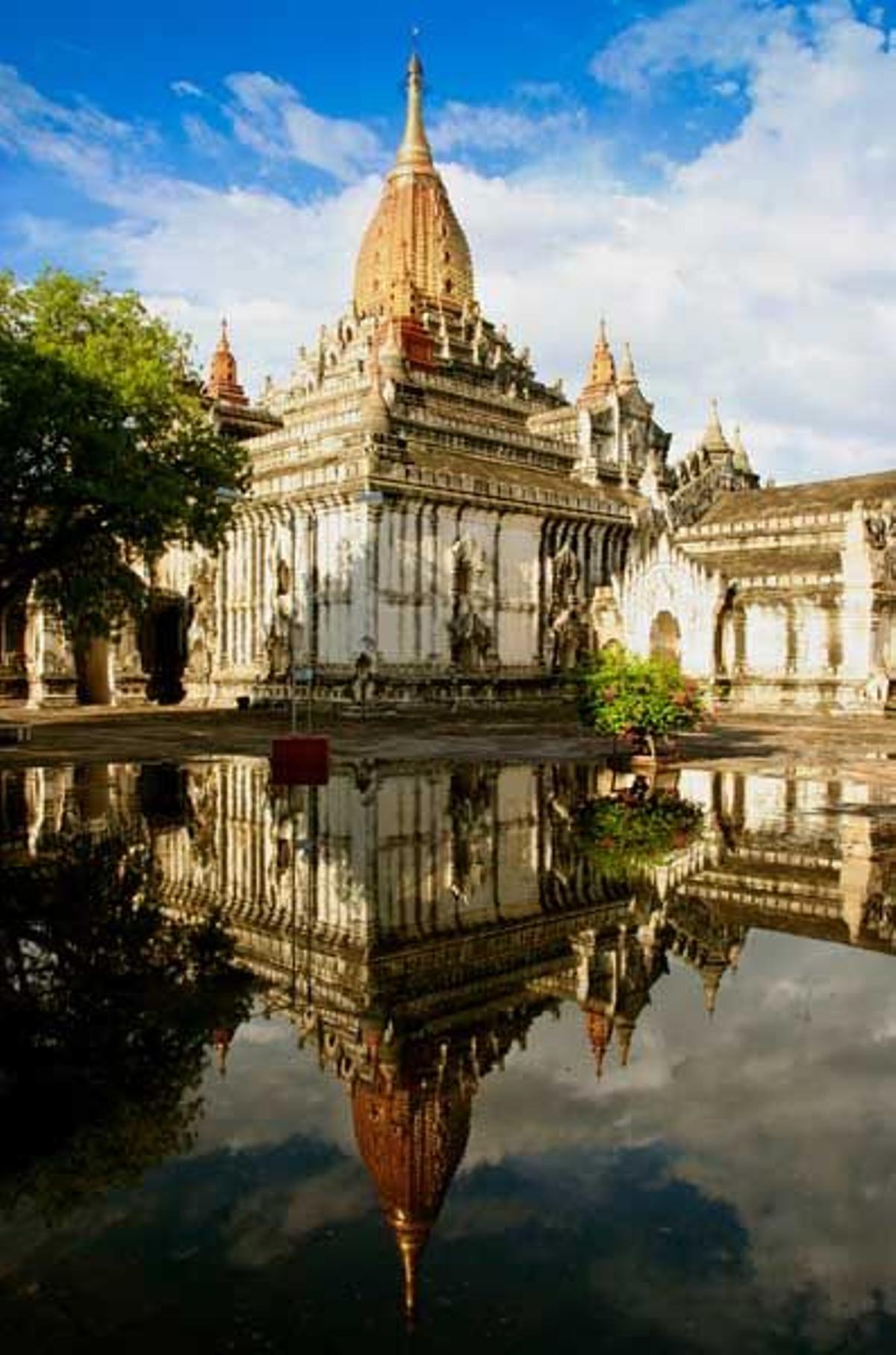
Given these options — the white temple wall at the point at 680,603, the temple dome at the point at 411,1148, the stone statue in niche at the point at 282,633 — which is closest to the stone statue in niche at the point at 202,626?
the stone statue in niche at the point at 282,633

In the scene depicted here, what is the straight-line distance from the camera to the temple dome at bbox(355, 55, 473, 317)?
6059 cm

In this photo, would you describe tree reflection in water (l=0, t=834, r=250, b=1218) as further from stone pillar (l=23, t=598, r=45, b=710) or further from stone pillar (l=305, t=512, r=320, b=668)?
stone pillar (l=23, t=598, r=45, b=710)

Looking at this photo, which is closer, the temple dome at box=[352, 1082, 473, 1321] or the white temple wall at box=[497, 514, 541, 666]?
the temple dome at box=[352, 1082, 473, 1321]

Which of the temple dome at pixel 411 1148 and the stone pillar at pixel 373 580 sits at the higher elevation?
the stone pillar at pixel 373 580

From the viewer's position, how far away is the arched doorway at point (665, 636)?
144 feet

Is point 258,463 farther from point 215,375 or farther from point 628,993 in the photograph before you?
point 628,993

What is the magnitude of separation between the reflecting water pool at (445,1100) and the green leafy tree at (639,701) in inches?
384

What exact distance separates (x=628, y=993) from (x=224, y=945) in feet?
11.0

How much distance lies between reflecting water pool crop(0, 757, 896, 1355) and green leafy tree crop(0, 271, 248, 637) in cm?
1466

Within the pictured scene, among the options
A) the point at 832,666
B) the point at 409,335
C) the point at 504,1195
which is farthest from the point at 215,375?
the point at 504,1195

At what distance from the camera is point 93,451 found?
24750 mm

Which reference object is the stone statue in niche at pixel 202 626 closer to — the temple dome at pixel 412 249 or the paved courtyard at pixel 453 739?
the paved courtyard at pixel 453 739

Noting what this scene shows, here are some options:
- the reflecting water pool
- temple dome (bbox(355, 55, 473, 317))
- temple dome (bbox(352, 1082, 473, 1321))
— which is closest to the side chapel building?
temple dome (bbox(355, 55, 473, 317))

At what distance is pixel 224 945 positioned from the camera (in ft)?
29.0
